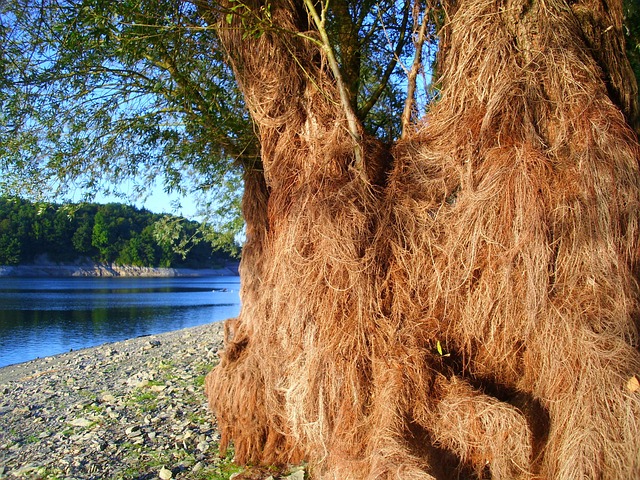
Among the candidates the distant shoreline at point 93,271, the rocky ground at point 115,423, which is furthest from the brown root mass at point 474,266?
the distant shoreline at point 93,271

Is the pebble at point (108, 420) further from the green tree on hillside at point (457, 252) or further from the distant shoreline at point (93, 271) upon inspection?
the distant shoreline at point (93, 271)

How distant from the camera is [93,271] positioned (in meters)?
93.8

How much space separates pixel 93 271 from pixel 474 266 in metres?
98.1

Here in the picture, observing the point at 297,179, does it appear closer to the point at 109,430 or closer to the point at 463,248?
the point at 463,248

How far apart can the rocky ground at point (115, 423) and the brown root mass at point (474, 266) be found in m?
1.78

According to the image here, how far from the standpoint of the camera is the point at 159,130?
9.01m

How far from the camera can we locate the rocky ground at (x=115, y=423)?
6578mm

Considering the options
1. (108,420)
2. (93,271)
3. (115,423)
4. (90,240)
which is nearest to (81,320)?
(108,420)

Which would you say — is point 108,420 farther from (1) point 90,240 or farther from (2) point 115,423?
(1) point 90,240

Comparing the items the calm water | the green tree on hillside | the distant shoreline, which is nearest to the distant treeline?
the distant shoreline

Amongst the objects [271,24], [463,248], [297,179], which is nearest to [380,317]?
[463,248]

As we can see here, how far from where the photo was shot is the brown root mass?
13.9 feet

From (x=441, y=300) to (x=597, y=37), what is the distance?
9.17ft

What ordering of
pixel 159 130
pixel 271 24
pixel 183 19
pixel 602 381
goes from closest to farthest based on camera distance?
pixel 602 381 < pixel 271 24 < pixel 183 19 < pixel 159 130
